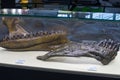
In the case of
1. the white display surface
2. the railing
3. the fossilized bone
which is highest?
the railing

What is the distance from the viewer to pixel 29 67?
101 cm

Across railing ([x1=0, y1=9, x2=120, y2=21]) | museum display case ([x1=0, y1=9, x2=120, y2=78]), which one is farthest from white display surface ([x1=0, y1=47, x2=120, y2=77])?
railing ([x1=0, y1=9, x2=120, y2=21])

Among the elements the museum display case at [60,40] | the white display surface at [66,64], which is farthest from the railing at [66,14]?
the white display surface at [66,64]

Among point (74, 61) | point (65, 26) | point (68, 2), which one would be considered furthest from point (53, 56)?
point (68, 2)

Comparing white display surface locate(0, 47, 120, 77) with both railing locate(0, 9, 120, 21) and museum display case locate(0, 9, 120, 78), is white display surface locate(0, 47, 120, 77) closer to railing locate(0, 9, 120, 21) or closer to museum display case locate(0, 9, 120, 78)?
museum display case locate(0, 9, 120, 78)

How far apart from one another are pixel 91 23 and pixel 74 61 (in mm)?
182

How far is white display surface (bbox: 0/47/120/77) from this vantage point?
96cm

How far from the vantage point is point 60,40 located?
1208 mm

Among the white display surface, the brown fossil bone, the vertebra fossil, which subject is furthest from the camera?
the brown fossil bone

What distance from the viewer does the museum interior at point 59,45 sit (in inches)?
39.1

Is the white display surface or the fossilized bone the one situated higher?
the fossilized bone

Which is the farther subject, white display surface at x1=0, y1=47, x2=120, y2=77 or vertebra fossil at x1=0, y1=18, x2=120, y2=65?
vertebra fossil at x1=0, y1=18, x2=120, y2=65

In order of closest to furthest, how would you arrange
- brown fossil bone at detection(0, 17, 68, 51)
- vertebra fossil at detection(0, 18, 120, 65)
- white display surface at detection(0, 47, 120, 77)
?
white display surface at detection(0, 47, 120, 77) → vertebra fossil at detection(0, 18, 120, 65) → brown fossil bone at detection(0, 17, 68, 51)

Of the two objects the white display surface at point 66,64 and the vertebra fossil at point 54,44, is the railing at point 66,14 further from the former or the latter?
the white display surface at point 66,64
